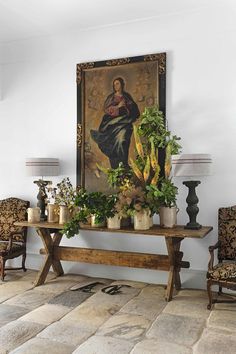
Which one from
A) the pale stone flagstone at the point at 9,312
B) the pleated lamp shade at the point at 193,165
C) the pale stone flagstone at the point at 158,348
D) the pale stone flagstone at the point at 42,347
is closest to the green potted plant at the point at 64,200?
the pale stone flagstone at the point at 9,312

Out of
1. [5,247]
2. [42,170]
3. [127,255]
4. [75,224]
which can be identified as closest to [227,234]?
[127,255]

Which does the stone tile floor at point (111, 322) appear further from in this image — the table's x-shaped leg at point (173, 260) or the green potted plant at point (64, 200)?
the green potted plant at point (64, 200)

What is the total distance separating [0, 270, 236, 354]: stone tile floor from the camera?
262 cm

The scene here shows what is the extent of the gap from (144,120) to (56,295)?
2098mm

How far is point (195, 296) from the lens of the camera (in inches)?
147

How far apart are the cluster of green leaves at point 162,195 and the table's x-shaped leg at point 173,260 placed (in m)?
0.37

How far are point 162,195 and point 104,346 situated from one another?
1.60 meters

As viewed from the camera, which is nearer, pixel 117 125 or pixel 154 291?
pixel 154 291

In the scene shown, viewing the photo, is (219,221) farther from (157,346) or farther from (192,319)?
(157,346)

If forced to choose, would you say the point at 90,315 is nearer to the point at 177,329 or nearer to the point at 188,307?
the point at 177,329

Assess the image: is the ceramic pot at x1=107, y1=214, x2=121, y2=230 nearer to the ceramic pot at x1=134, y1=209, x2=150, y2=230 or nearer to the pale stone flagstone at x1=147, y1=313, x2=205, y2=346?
the ceramic pot at x1=134, y1=209, x2=150, y2=230

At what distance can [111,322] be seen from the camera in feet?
10.1

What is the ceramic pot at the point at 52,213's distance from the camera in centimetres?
423

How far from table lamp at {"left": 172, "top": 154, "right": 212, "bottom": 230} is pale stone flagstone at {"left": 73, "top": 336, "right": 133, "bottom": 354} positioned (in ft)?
4.82
